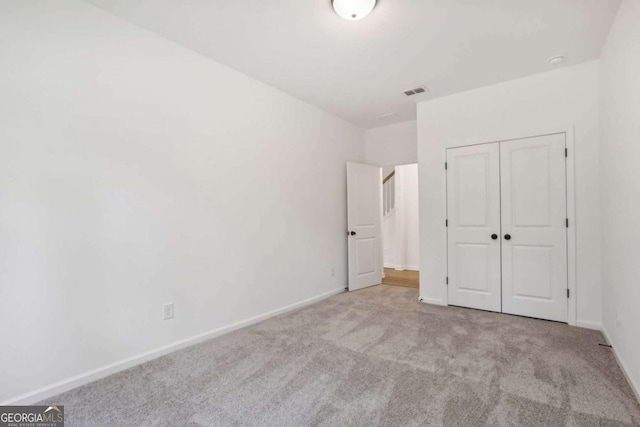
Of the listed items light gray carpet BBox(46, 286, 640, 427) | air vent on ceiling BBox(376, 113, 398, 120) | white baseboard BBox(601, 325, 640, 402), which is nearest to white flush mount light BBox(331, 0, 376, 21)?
air vent on ceiling BBox(376, 113, 398, 120)

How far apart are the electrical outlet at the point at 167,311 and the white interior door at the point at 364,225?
2637 mm

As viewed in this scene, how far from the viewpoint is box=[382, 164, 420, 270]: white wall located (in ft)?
20.9

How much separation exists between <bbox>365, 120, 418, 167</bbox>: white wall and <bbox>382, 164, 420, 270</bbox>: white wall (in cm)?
153

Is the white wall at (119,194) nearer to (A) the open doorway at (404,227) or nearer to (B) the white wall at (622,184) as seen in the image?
(B) the white wall at (622,184)

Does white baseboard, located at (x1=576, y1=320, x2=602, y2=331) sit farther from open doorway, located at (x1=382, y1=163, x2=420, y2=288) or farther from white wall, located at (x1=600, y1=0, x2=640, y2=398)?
open doorway, located at (x1=382, y1=163, x2=420, y2=288)

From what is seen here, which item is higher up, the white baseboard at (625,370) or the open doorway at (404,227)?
the open doorway at (404,227)

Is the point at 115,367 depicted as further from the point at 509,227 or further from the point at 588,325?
the point at 588,325

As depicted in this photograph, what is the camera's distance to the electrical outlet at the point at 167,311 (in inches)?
98.5

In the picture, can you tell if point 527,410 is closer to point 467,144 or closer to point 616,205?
point 616,205

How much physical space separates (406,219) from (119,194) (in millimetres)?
5398

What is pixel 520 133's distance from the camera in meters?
3.27

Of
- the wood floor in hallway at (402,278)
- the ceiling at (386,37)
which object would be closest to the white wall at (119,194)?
the ceiling at (386,37)

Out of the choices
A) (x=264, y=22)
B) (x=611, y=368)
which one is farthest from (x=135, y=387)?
(x=611, y=368)

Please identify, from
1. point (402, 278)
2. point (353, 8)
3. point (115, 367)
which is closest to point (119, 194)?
point (115, 367)
